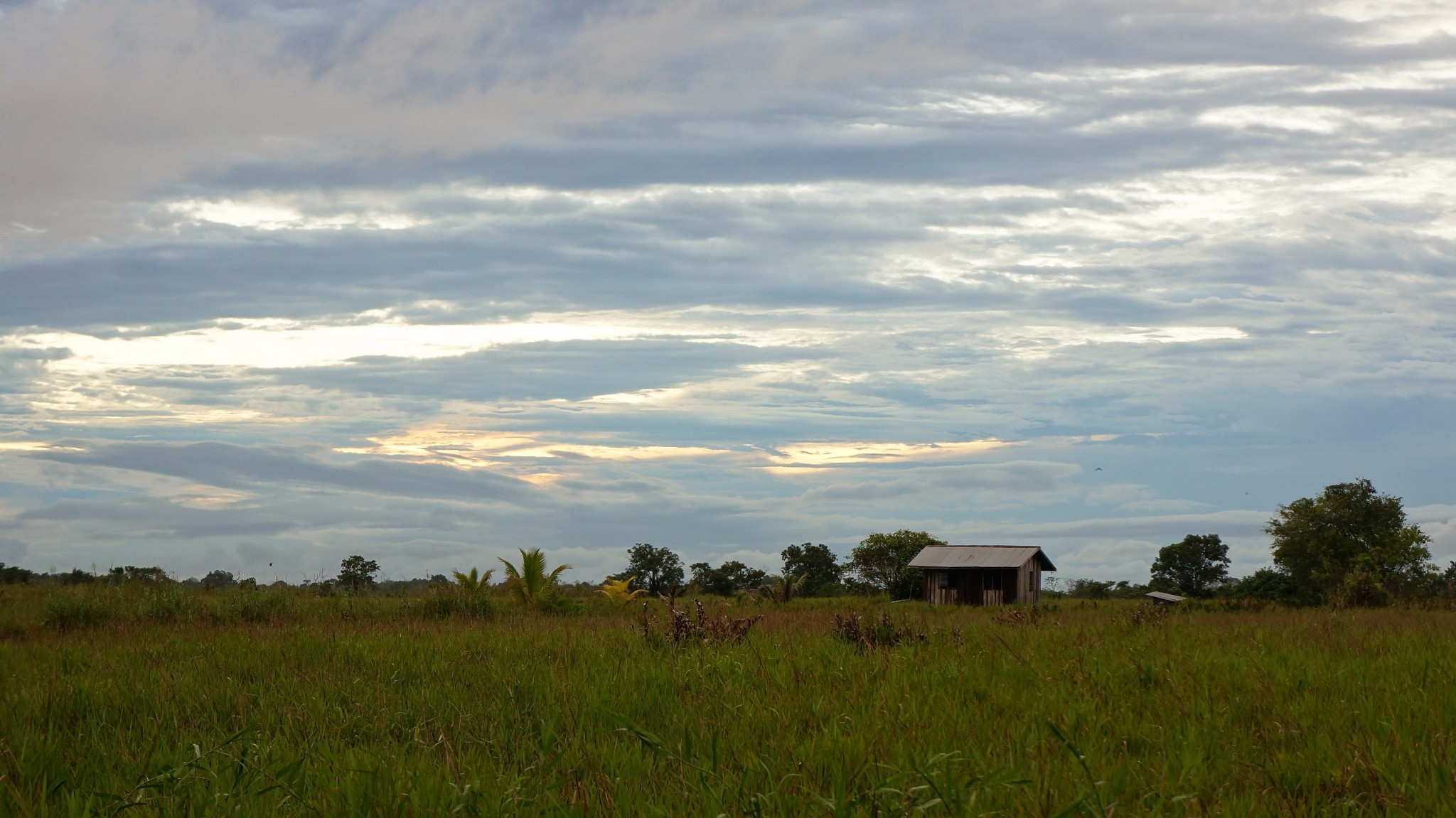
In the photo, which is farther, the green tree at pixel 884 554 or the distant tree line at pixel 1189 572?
the green tree at pixel 884 554

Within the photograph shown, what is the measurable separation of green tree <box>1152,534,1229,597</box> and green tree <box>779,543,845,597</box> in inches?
1044

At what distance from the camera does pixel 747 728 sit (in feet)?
17.2

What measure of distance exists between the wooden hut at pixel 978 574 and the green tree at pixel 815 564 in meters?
16.4

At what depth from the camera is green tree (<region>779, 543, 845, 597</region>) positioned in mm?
66188

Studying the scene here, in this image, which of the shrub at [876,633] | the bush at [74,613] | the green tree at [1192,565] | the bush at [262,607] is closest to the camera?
the shrub at [876,633]

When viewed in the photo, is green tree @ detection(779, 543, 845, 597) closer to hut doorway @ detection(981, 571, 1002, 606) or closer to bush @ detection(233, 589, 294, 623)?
hut doorway @ detection(981, 571, 1002, 606)

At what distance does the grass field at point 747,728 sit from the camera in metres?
3.88

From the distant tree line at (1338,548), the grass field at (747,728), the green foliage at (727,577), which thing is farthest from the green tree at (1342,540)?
the grass field at (747,728)

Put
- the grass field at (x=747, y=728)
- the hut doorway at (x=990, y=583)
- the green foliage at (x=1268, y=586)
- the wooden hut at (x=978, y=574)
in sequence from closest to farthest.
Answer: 1. the grass field at (x=747, y=728)
2. the hut doorway at (x=990, y=583)
3. the wooden hut at (x=978, y=574)
4. the green foliage at (x=1268, y=586)

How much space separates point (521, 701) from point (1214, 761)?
449 centimetres

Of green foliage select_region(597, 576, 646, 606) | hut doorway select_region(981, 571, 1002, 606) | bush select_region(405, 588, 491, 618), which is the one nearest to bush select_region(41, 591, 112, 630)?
bush select_region(405, 588, 491, 618)

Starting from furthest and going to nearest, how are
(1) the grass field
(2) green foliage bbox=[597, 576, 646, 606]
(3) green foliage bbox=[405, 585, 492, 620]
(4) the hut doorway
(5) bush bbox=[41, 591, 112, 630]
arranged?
(4) the hut doorway, (2) green foliage bbox=[597, 576, 646, 606], (3) green foliage bbox=[405, 585, 492, 620], (5) bush bbox=[41, 591, 112, 630], (1) the grass field

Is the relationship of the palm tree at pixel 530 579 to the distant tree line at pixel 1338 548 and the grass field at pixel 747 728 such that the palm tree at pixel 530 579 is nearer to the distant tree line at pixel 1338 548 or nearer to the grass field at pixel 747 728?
the grass field at pixel 747 728

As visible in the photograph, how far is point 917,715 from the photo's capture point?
552 centimetres
